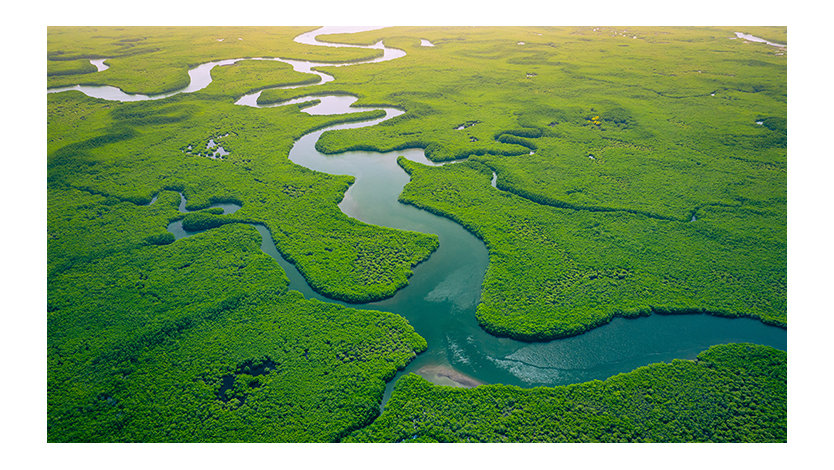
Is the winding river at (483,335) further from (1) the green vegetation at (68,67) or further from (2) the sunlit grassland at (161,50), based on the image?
(1) the green vegetation at (68,67)

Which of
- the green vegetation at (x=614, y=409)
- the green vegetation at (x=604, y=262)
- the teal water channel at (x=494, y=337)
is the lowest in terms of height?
the green vegetation at (x=614, y=409)

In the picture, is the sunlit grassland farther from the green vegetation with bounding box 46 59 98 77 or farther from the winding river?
the winding river

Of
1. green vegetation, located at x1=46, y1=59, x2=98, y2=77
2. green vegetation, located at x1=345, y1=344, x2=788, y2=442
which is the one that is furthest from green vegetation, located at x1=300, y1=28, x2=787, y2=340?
green vegetation, located at x1=46, y1=59, x2=98, y2=77

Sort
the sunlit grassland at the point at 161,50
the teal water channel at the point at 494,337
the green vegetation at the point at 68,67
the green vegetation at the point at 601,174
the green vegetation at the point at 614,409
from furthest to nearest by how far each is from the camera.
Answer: the green vegetation at the point at 68,67 < the sunlit grassland at the point at 161,50 < the green vegetation at the point at 601,174 < the teal water channel at the point at 494,337 < the green vegetation at the point at 614,409

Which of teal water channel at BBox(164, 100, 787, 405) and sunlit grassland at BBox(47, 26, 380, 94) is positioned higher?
sunlit grassland at BBox(47, 26, 380, 94)

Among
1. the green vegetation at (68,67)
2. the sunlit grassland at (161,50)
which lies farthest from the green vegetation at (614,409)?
the green vegetation at (68,67)

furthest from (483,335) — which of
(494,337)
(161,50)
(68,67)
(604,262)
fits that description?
(161,50)

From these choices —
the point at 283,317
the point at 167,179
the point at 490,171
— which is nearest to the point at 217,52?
the point at 167,179

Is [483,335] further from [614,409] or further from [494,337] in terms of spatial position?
[614,409]
